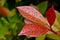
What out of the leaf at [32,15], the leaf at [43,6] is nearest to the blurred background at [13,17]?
the leaf at [43,6]

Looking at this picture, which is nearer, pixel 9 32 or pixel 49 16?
pixel 49 16

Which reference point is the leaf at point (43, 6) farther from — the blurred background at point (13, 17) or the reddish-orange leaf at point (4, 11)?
the reddish-orange leaf at point (4, 11)

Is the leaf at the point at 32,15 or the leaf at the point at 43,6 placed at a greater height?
the leaf at the point at 32,15

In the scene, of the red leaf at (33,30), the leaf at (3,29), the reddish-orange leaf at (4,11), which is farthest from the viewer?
the reddish-orange leaf at (4,11)

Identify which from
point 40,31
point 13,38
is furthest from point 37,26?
point 13,38

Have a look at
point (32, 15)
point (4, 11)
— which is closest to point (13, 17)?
point (4, 11)

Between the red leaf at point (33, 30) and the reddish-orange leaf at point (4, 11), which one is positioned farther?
the reddish-orange leaf at point (4, 11)

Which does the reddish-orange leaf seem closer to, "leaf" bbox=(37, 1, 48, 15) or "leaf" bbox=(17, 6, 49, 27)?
"leaf" bbox=(37, 1, 48, 15)

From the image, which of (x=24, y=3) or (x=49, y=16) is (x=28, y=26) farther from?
(x=24, y=3)

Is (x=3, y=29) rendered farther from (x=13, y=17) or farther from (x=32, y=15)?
(x=32, y=15)

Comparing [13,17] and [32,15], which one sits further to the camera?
[13,17]

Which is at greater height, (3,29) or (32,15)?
(32,15)
